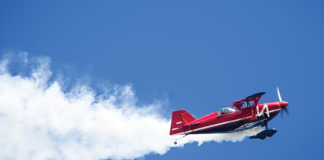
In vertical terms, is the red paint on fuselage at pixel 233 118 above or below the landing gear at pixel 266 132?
above

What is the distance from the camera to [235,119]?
33.1m

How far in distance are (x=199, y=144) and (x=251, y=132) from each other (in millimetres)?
5485

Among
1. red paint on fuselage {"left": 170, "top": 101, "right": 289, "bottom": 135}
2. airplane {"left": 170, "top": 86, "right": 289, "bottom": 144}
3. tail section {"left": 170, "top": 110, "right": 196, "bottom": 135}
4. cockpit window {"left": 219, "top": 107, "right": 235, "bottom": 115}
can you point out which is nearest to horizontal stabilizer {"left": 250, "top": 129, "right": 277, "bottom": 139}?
airplane {"left": 170, "top": 86, "right": 289, "bottom": 144}

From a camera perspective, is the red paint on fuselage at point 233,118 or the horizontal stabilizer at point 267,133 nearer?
the horizontal stabilizer at point 267,133

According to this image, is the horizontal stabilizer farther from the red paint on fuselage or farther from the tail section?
the tail section

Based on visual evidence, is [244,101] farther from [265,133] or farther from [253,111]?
[265,133]

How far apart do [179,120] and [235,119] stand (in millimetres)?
5535

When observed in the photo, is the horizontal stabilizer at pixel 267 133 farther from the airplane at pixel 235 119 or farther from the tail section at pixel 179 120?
the tail section at pixel 179 120

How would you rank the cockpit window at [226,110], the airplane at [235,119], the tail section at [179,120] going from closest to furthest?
the airplane at [235,119], the cockpit window at [226,110], the tail section at [179,120]

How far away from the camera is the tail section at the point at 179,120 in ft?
111

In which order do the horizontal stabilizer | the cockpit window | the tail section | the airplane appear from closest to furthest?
the horizontal stabilizer, the airplane, the cockpit window, the tail section

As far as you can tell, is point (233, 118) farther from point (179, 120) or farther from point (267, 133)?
point (179, 120)

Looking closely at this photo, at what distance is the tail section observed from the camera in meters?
33.8

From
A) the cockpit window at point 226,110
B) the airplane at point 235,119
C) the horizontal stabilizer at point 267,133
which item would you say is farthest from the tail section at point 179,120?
the horizontal stabilizer at point 267,133
